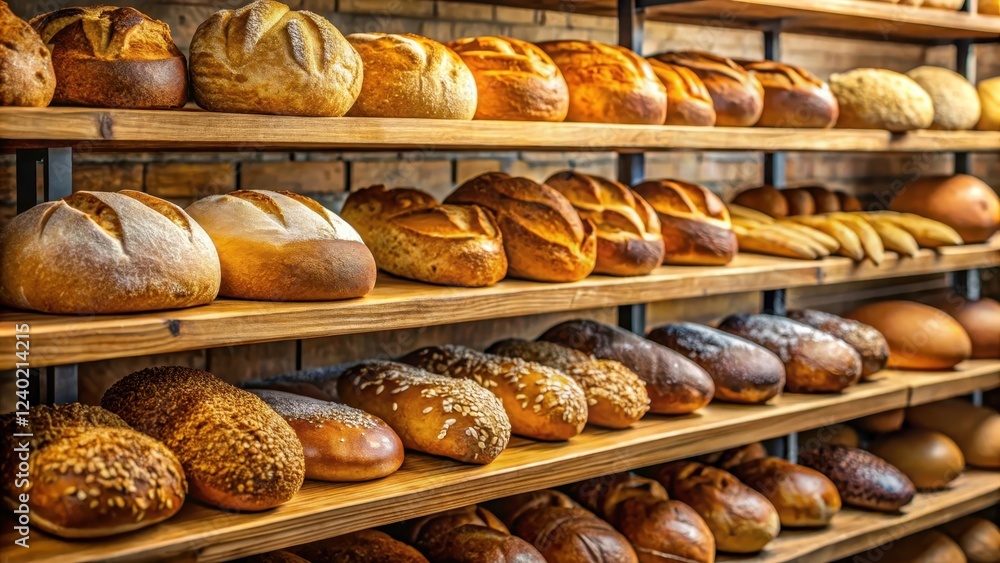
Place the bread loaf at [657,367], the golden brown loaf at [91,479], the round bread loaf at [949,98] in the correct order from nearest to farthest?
the golden brown loaf at [91,479], the bread loaf at [657,367], the round bread loaf at [949,98]

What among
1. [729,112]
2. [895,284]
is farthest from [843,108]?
[895,284]

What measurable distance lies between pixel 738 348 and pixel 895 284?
6.05 ft

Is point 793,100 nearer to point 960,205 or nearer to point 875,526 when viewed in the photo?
point 960,205

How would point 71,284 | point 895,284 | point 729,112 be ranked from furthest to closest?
point 895,284 < point 729,112 < point 71,284

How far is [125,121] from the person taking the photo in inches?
68.8

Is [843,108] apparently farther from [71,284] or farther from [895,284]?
[71,284]

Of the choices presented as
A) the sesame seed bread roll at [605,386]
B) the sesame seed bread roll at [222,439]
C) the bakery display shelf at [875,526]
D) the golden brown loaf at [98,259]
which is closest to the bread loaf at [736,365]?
the sesame seed bread roll at [605,386]

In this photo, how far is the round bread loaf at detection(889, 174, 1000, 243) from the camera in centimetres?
347

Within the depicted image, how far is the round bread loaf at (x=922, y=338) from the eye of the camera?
11.0 ft

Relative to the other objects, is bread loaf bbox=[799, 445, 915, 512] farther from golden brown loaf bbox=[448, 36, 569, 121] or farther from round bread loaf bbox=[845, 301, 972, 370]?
golden brown loaf bbox=[448, 36, 569, 121]

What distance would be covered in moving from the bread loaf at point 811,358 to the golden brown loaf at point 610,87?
2.75 ft

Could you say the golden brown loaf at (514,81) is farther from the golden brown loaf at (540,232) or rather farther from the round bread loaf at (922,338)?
the round bread loaf at (922,338)

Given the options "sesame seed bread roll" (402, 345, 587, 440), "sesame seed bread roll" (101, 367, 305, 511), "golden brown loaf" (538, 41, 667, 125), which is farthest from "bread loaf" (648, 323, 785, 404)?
"sesame seed bread roll" (101, 367, 305, 511)

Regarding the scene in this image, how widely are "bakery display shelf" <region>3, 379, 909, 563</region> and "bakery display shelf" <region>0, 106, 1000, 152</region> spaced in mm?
695
